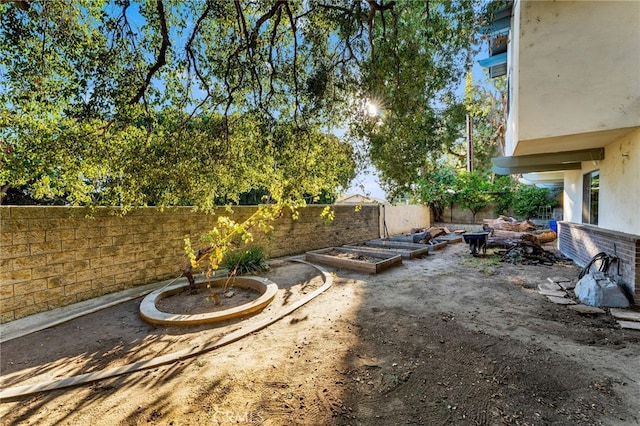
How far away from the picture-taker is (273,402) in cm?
228

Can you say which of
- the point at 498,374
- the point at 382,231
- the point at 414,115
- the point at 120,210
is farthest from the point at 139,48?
the point at 382,231

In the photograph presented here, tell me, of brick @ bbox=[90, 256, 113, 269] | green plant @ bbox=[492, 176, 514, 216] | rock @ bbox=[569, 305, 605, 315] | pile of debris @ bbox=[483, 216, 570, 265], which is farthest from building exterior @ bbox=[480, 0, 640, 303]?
green plant @ bbox=[492, 176, 514, 216]

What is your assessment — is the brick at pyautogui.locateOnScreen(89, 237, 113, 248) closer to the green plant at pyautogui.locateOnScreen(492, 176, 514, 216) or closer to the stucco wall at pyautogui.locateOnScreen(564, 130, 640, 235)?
the stucco wall at pyautogui.locateOnScreen(564, 130, 640, 235)

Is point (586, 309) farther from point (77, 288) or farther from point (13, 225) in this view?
point (13, 225)

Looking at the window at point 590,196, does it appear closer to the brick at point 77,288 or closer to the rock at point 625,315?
the rock at point 625,315

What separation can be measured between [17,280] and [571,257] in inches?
460

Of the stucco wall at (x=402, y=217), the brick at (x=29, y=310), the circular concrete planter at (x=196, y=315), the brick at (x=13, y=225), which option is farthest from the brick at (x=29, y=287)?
the stucco wall at (x=402, y=217)

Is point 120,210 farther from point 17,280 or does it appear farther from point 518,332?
point 518,332

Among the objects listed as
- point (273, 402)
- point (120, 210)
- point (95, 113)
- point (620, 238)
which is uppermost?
point (95, 113)

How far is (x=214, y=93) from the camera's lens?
5.36 meters

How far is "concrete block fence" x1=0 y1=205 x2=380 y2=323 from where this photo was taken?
384cm

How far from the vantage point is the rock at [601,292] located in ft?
13.6

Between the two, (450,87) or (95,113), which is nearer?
(95,113)

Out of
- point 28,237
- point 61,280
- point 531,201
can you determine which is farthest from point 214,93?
point 531,201
